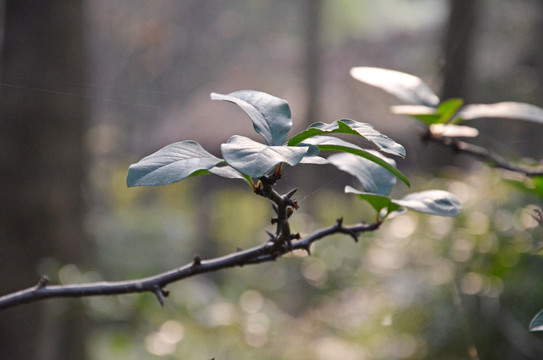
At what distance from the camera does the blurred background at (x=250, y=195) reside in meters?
1.54

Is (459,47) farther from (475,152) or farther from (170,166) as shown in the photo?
(170,166)

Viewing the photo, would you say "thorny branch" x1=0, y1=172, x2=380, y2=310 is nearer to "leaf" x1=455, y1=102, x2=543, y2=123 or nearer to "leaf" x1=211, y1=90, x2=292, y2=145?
"leaf" x1=211, y1=90, x2=292, y2=145

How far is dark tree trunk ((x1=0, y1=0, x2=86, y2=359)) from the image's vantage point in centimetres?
162

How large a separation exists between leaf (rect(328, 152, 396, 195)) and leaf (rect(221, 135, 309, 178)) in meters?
0.12

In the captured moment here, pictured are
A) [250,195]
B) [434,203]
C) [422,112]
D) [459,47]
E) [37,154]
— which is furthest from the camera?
[250,195]

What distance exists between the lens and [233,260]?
44 cm

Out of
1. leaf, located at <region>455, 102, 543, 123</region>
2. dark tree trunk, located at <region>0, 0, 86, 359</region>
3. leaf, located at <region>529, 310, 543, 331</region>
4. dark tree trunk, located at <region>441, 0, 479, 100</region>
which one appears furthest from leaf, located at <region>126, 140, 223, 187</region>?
dark tree trunk, located at <region>441, 0, 479, 100</region>

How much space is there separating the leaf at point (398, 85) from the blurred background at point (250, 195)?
172 mm

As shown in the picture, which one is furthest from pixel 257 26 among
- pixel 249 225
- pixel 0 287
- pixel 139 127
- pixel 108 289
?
pixel 108 289

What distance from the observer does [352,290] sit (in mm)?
2666

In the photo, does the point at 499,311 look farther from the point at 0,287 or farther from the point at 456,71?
the point at 0,287

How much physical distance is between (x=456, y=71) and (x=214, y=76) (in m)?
3.10

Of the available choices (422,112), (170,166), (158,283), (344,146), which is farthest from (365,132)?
(422,112)

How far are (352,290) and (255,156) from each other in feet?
8.15
